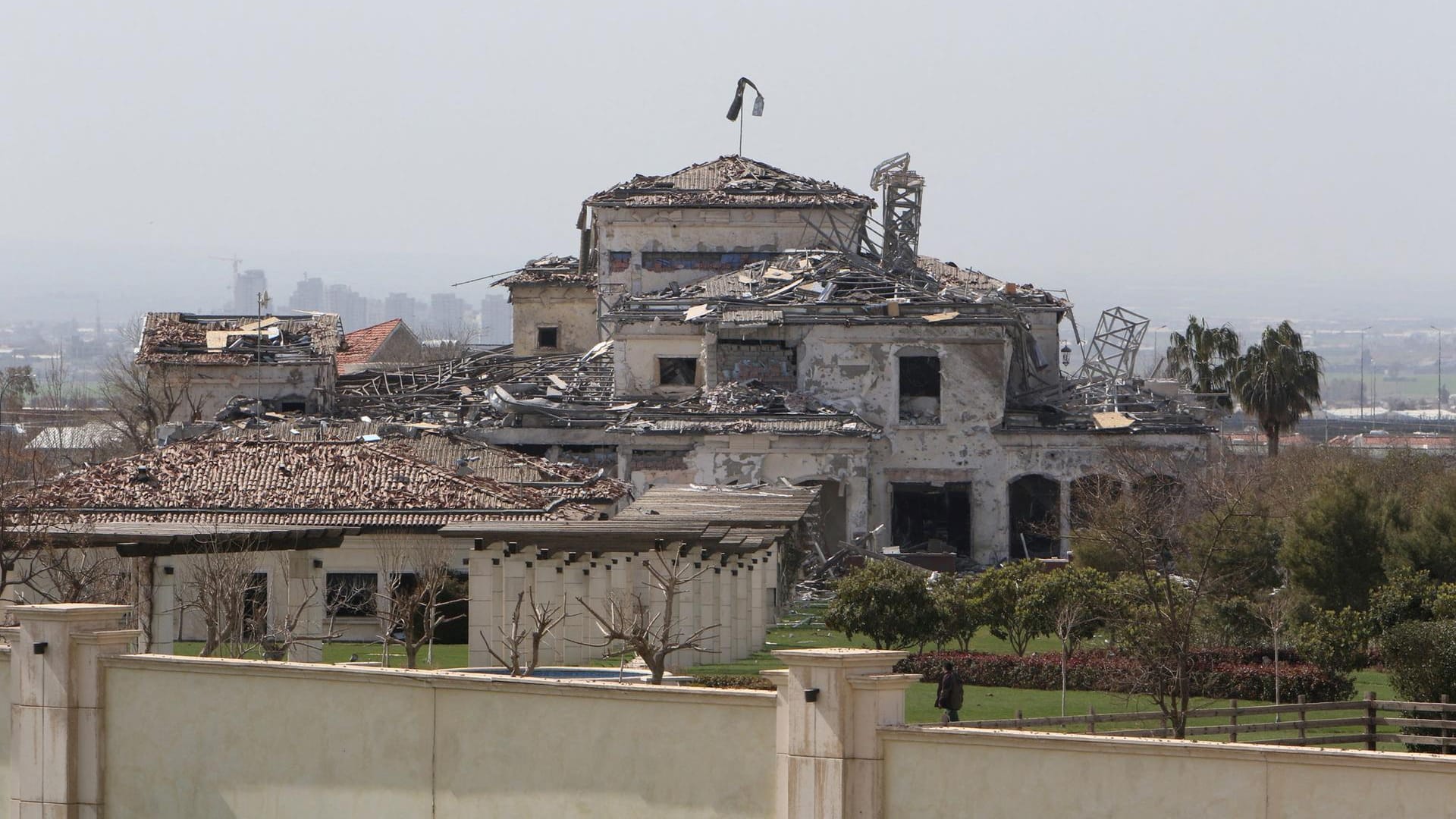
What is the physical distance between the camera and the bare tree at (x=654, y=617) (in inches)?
1074

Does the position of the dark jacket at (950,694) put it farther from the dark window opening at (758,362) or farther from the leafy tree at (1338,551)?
the dark window opening at (758,362)

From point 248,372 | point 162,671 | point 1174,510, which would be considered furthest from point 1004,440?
point 162,671

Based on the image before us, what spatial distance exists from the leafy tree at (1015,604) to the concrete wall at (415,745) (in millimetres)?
17509

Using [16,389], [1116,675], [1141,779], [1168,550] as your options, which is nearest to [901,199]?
[1168,550]

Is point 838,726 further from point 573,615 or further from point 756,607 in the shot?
point 756,607

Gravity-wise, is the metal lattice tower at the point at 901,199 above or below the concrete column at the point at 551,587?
above

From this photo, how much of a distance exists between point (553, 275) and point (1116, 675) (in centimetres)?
4486

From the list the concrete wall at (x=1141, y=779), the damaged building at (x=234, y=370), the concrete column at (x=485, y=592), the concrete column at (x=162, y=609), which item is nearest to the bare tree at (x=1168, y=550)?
the concrete column at (x=485, y=592)

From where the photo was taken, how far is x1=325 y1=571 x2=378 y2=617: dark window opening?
41.4 meters

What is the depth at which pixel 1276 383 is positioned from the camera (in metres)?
71.8

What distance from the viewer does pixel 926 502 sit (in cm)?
5934

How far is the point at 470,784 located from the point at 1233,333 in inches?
2451

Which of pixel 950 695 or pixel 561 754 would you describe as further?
pixel 950 695

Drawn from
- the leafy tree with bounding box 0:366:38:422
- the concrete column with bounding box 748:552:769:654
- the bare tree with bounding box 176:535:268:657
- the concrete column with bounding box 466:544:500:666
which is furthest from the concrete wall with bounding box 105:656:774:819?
the leafy tree with bounding box 0:366:38:422
